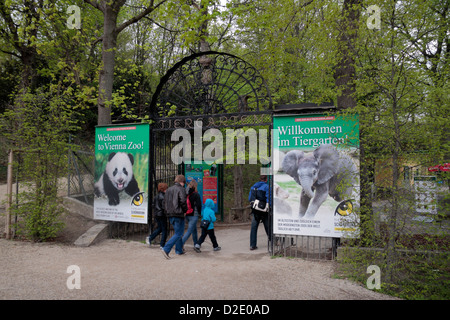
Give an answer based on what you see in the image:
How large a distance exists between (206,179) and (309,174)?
595 centimetres

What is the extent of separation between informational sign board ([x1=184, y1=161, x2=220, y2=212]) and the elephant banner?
5345mm

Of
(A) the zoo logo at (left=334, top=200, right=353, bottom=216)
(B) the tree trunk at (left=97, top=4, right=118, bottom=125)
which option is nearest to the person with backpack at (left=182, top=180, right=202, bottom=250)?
(A) the zoo logo at (left=334, top=200, right=353, bottom=216)

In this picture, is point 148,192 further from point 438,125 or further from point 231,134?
point 438,125

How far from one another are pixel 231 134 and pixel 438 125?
706 centimetres

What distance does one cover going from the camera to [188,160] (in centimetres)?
1241

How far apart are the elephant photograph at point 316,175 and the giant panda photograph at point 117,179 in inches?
163

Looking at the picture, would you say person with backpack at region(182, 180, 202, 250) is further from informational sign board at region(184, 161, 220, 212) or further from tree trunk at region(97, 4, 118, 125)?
informational sign board at region(184, 161, 220, 212)

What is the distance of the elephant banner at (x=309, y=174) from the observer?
6.61 m

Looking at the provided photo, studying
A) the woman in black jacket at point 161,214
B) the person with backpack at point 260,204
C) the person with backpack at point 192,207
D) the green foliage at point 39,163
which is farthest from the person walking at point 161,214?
the green foliage at point 39,163

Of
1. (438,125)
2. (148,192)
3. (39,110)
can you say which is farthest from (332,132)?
(39,110)

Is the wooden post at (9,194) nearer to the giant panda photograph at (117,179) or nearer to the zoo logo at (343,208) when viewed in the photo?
the giant panda photograph at (117,179)

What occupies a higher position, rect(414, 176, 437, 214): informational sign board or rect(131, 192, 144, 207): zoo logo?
rect(414, 176, 437, 214): informational sign board

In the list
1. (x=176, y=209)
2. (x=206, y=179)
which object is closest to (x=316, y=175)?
(x=176, y=209)

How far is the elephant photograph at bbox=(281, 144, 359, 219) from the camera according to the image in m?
6.64
